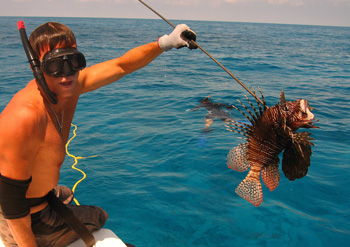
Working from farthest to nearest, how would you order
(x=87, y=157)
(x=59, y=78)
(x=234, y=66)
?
(x=234, y=66)
(x=87, y=157)
(x=59, y=78)

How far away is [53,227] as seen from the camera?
254 cm

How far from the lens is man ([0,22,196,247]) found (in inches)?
78.0

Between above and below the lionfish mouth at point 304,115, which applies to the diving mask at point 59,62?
above

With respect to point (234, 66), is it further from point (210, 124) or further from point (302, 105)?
point (302, 105)

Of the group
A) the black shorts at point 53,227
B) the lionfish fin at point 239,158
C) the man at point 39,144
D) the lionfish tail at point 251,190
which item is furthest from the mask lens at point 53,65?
the lionfish tail at point 251,190

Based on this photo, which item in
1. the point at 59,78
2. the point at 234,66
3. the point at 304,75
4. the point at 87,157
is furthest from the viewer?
the point at 234,66

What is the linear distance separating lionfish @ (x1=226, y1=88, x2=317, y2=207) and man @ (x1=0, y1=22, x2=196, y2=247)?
1.40 meters

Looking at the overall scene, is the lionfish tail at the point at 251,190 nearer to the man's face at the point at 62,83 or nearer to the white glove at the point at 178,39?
the white glove at the point at 178,39

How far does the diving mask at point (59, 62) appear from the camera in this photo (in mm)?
2141

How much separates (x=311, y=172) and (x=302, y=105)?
4.73 metres

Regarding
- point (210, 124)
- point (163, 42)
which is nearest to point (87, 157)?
point (210, 124)

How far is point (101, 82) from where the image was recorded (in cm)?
308

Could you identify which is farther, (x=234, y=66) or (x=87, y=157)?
(x=234, y=66)

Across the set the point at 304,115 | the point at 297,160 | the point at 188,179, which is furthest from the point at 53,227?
the point at 188,179
